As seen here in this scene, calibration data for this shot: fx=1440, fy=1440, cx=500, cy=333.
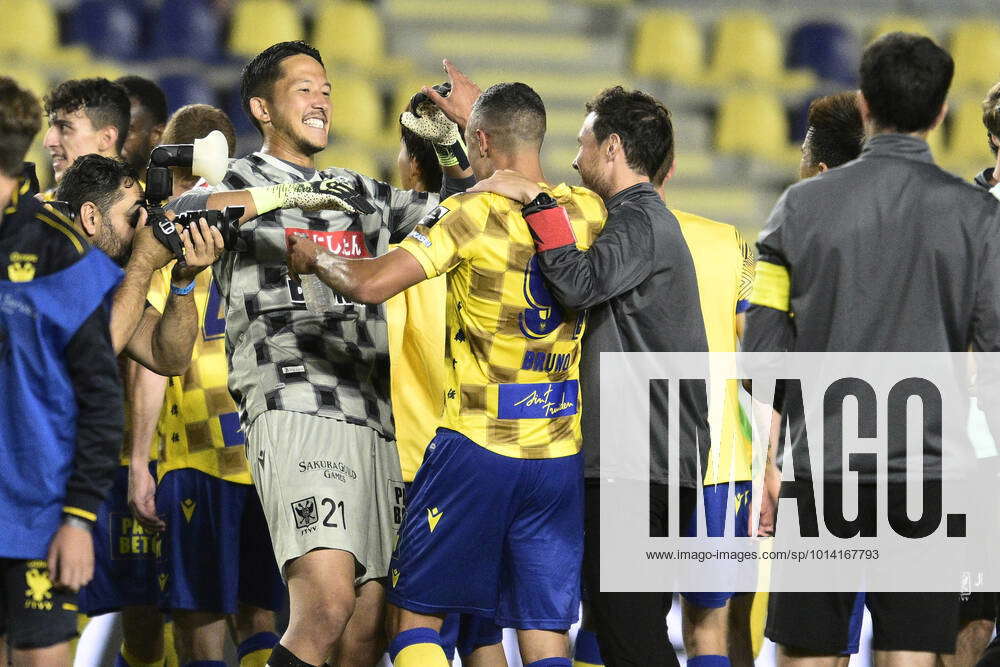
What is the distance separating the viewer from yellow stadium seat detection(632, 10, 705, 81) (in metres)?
11.4

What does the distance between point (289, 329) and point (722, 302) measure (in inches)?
53.3

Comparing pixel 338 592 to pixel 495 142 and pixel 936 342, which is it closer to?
pixel 495 142

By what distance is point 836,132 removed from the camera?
5.00 meters

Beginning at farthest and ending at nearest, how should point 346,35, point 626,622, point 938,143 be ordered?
1. point 938,143
2. point 346,35
3. point 626,622

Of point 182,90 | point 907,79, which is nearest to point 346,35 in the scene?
point 182,90

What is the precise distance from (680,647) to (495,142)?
2.80 metres

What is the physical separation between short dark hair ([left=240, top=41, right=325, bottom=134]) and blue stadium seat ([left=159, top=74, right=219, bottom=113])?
4.87 meters

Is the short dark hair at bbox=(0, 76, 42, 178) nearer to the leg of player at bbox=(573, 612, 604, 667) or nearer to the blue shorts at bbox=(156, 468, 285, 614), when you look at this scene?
the blue shorts at bbox=(156, 468, 285, 614)

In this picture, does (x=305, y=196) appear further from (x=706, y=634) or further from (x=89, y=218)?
(x=706, y=634)

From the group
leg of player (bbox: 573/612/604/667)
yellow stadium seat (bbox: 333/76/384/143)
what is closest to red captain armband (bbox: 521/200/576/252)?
leg of player (bbox: 573/612/604/667)

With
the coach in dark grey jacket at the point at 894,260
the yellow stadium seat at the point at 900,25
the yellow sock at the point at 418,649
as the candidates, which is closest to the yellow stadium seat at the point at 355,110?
the yellow stadium seat at the point at 900,25

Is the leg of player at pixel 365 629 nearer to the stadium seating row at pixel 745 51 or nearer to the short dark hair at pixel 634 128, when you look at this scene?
the short dark hair at pixel 634 128

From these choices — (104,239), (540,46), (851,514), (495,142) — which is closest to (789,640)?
(851,514)

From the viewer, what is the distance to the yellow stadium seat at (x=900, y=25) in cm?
1173
